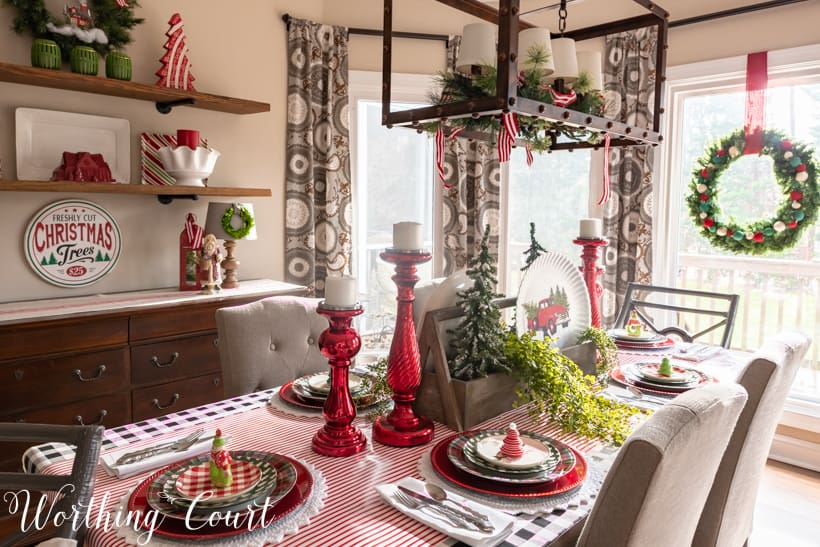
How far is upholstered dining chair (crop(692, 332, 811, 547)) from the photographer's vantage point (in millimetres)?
1301

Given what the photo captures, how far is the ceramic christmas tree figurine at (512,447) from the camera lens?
121cm

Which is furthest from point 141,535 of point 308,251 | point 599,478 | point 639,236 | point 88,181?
point 639,236

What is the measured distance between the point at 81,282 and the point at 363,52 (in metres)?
2.10

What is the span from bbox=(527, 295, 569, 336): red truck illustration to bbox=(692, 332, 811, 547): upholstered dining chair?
572 mm

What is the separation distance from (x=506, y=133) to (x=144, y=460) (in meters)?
1.05

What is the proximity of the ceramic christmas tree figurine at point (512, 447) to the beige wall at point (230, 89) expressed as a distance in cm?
242

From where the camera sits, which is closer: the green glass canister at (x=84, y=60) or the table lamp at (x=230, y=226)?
the green glass canister at (x=84, y=60)

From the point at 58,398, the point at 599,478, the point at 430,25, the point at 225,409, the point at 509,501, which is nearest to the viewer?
the point at 509,501

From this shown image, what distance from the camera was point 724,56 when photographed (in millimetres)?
3270

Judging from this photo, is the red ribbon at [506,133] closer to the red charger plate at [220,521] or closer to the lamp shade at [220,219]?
the red charger plate at [220,521]

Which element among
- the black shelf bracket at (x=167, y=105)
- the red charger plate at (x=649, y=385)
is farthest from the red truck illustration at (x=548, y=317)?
the black shelf bracket at (x=167, y=105)

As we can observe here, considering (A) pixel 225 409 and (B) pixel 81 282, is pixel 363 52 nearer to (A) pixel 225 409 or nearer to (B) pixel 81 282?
(B) pixel 81 282

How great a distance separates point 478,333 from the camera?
1.47m

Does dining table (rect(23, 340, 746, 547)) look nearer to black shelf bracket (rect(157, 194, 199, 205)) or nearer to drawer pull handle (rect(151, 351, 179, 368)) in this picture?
drawer pull handle (rect(151, 351, 179, 368))
